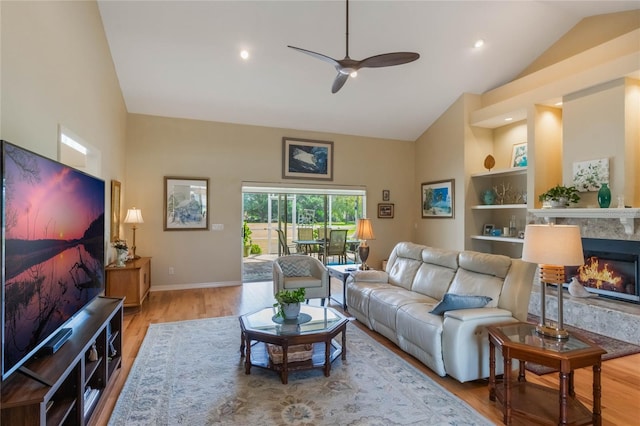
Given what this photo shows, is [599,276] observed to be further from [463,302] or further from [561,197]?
[463,302]

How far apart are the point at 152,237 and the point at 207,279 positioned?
1.20 m

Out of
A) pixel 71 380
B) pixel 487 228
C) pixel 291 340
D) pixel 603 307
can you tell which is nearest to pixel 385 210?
pixel 487 228

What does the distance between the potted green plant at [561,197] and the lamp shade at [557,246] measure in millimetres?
2550

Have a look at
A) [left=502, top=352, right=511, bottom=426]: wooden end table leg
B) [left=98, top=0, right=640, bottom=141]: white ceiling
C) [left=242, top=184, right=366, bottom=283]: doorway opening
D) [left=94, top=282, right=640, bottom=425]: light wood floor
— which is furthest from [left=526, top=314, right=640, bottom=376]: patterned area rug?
[left=242, top=184, right=366, bottom=283]: doorway opening

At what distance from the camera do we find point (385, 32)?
457cm

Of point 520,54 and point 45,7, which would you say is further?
point 520,54

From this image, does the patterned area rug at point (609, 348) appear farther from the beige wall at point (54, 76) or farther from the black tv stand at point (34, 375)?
the beige wall at point (54, 76)

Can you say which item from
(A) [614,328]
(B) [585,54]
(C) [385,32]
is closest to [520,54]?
(B) [585,54]

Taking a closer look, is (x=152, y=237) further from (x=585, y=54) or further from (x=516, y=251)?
(x=585, y=54)

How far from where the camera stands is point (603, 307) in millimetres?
3850

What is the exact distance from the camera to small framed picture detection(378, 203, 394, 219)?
293 inches

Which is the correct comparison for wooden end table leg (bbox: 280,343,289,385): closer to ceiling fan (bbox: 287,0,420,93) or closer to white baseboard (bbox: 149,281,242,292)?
ceiling fan (bbox: 287,0,420,93)

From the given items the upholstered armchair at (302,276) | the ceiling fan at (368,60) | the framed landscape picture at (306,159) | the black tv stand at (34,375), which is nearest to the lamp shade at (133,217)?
the upholstered armchair at (302,276)

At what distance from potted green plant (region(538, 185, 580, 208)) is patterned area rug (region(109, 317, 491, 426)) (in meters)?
3.15
